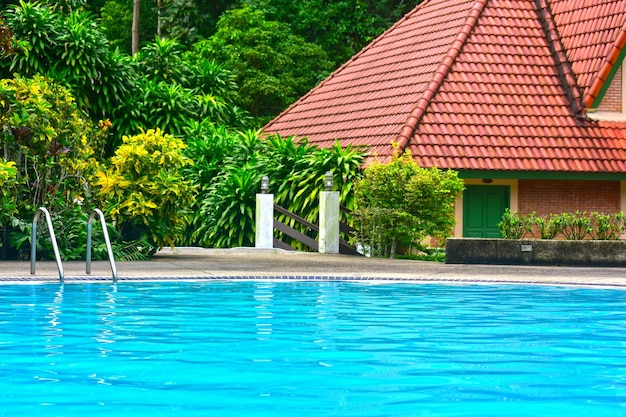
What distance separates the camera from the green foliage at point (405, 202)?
84.8 ft

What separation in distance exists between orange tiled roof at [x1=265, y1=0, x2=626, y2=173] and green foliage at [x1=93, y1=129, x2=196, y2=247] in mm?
6707

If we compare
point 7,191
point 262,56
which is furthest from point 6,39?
point 262,56

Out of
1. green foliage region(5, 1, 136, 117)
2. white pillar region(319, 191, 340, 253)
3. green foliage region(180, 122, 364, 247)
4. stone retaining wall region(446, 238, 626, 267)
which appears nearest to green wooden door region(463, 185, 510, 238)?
green foliage region(180, 122, 364, 247)

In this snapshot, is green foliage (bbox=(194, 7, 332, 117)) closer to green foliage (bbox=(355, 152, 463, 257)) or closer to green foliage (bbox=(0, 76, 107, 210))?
green foliage (bbox=(355, 152, 463, 257))

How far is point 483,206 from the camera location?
31.3 meters

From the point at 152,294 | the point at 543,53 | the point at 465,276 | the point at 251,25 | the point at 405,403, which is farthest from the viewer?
the point at 251,25

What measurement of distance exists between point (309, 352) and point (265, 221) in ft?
58.4

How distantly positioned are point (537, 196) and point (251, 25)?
16.1 meters

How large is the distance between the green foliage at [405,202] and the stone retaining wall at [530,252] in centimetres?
269

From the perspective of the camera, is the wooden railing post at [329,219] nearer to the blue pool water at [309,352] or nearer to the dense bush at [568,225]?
the dense bush at [568,225]

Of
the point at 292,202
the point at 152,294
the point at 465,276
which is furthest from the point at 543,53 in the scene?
the point at 152,294

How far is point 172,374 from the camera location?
31.4 ft

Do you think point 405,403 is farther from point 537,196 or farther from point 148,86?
point 148,86

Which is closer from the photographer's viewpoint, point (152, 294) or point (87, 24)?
point (152, 294)
